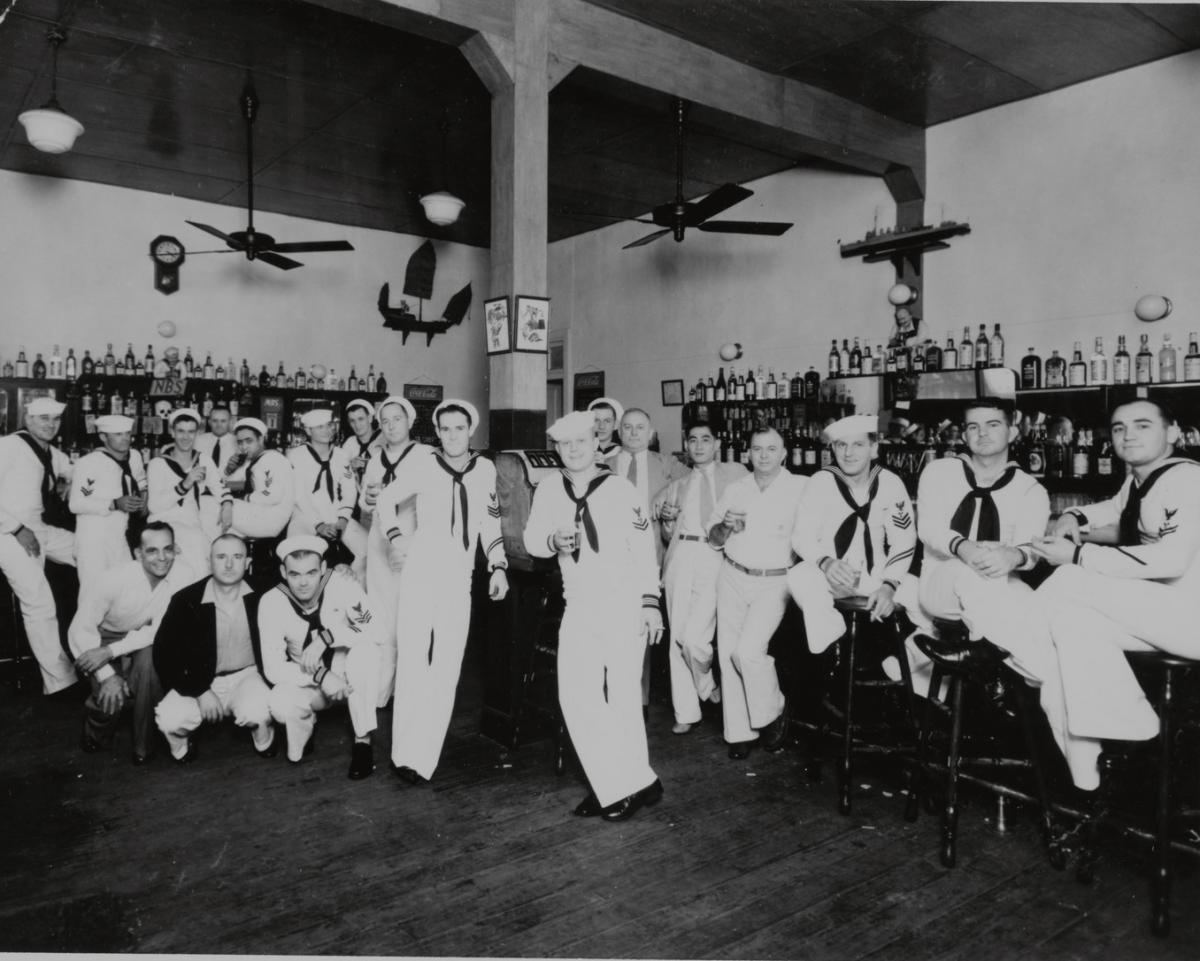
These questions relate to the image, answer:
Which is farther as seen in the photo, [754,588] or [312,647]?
[754,588]

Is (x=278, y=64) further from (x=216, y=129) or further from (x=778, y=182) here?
(x=778, y=182)

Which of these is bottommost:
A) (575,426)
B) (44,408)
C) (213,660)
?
(213,660)

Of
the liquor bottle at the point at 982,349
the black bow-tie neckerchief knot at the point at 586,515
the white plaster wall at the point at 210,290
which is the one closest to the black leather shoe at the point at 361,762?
the black bow-tie neckerchief knot at the point at 586,515

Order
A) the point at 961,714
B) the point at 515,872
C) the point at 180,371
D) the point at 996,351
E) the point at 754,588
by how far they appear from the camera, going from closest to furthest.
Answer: the point at 515,872, the point at 961,714, the point at 754,588, the point at 996,351, the point at 180,371

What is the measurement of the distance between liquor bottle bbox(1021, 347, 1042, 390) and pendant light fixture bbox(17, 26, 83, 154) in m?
6.96

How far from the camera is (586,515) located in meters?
3.67

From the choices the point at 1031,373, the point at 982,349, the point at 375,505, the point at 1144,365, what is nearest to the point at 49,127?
the point at 375,505

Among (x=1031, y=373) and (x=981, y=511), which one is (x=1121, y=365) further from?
(x=981, y=511)

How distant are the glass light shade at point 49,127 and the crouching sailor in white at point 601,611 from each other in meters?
4.49

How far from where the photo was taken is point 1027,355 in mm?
6504

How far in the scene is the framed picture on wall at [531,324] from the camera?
17.7 ft

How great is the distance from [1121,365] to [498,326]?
4.32 m

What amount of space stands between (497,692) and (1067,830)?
2.53 m

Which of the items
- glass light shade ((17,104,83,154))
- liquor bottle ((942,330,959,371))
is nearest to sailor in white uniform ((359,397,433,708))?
glass light shade ((17,104,83,154))
